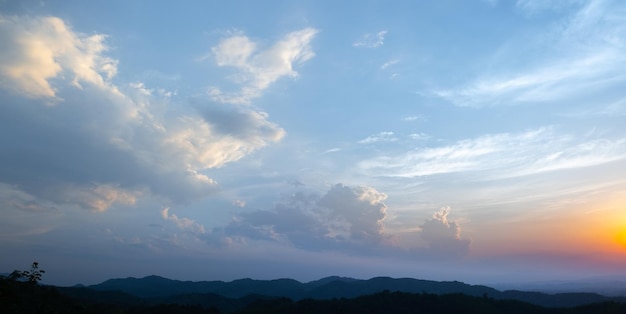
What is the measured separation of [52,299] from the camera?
59562 mm

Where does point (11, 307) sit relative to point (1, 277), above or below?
below

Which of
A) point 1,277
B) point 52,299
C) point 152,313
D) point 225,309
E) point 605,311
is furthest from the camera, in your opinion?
point 225,309

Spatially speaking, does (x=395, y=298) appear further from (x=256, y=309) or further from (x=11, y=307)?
(x=11, y=307)

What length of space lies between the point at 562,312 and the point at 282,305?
7593 centimetres

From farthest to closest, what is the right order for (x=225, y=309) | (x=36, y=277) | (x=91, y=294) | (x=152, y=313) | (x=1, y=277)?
(x=225, y=309)
(x=91, y=294)
(x=152, y=313)
(x=1, y=277)
(x=36, y=277)

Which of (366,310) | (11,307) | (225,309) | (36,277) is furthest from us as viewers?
(225,309)

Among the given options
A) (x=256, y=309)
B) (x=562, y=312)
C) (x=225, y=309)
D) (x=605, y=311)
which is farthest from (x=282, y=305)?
(x=605, y=311)

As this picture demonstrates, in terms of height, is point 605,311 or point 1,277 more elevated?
point 1,277

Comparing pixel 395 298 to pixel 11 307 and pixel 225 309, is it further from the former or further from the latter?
pixel 11 307

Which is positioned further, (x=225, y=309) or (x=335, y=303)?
(x=225, y=309)

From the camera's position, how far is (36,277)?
33750mm

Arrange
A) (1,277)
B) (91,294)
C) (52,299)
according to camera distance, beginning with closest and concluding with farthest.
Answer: (1,277), (52,299), (91,294)

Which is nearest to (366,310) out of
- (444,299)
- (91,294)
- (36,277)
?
(444,299)

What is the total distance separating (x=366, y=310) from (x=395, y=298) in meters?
12.1
